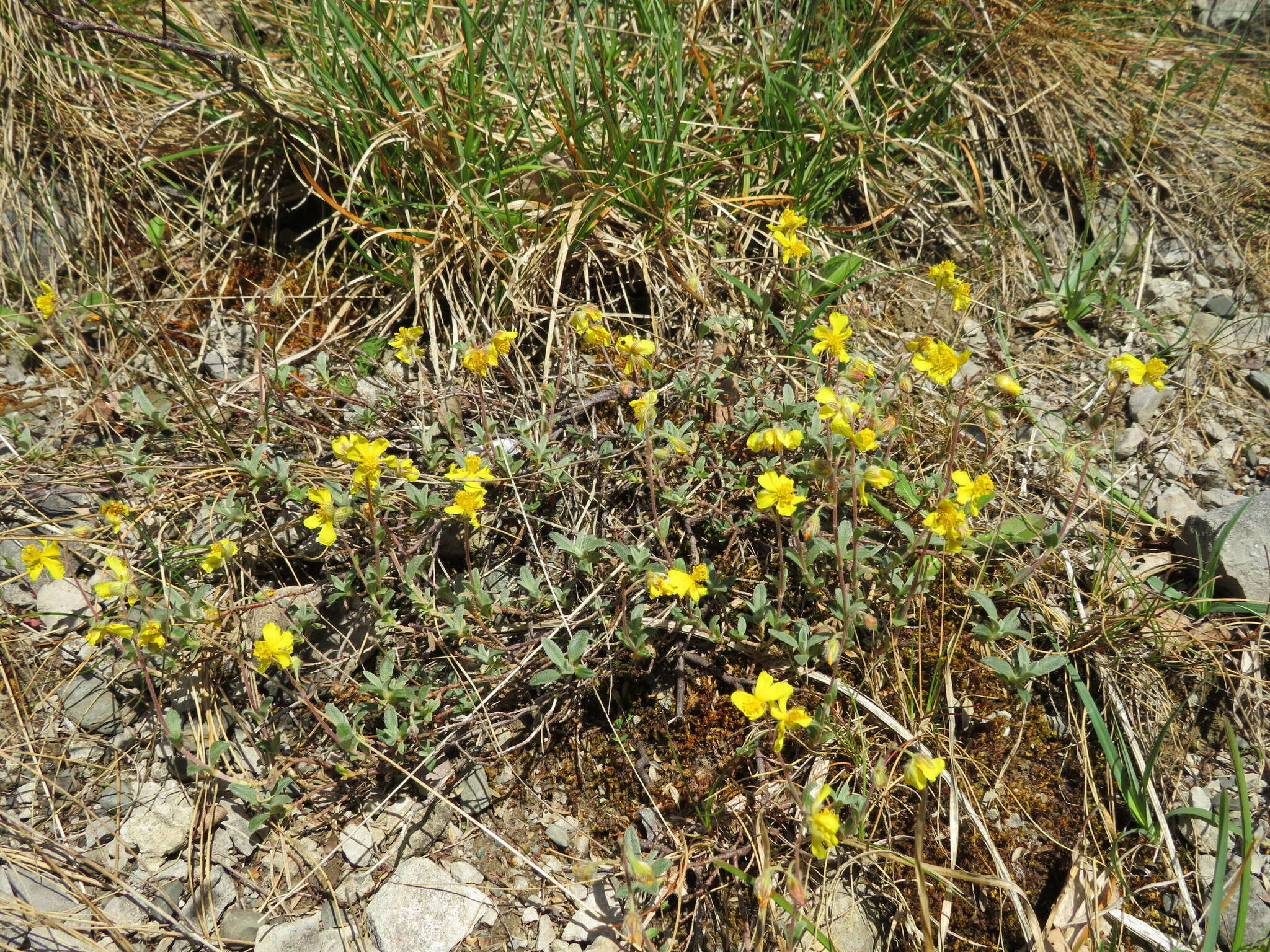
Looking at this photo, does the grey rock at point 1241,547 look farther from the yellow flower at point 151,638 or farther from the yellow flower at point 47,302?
the yellow flower at point 47,302

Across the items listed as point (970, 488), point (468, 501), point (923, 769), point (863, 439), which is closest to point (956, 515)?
point (970, 488)

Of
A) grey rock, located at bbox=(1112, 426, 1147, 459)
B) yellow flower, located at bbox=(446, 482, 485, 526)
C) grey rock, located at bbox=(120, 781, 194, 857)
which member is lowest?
grey rock, located at bbox=(120, 781, 194, 857)

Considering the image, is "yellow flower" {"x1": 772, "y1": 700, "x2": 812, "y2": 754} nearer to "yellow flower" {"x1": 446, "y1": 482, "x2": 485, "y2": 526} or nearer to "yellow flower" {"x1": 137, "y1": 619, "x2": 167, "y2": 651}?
"yellow flower" {"x1": 446, "y1": 482, "x2": 485, "y2": 526}

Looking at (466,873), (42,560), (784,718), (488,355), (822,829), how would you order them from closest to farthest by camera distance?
(822,829)
(784,718)
(466,873)
(42,560)
(488,355)

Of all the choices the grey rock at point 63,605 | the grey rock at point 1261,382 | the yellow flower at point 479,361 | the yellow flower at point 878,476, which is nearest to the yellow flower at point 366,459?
the yellow flower at point 479,361

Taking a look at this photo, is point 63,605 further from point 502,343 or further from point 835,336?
point 835,336

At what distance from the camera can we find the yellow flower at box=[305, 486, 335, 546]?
2109mm

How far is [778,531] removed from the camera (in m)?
1.92

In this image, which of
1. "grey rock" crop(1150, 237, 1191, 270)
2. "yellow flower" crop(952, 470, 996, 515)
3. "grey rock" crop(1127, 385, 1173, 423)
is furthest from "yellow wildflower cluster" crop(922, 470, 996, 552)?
"grey rock" crop(1150, 237, 1191, 270)

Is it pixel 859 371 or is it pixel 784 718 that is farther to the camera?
pixel 859 371

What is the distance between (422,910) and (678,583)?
3.37 feet

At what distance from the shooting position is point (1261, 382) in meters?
2.77

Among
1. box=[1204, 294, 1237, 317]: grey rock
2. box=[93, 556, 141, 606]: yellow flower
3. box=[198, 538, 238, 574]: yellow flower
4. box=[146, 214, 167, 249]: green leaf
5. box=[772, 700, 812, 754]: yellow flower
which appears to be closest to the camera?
box=[772, 700, 812, 754]: yellow flower

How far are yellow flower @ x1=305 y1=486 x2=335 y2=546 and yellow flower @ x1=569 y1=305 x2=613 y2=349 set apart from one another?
87cm
